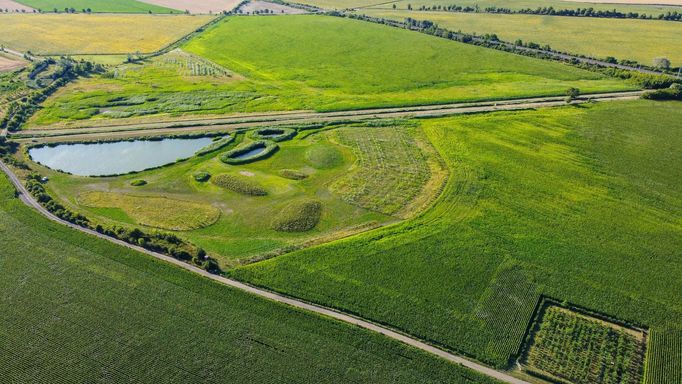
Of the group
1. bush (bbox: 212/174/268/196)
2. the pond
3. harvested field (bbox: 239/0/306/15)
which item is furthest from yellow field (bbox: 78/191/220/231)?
harvested field (bbox: 239/0/306/15)

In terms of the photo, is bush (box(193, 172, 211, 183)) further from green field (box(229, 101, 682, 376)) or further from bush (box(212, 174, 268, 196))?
green field (box(229, 101, 682, 376))

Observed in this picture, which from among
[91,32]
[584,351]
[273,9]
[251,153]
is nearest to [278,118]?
[251,153]

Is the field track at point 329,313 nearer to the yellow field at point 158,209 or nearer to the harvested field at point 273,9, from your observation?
the yellow field at point 158,209

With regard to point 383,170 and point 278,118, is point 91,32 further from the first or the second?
point 383,170

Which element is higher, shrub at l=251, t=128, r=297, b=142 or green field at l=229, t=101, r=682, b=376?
shrub at l=251, t=128, r=297, b=142

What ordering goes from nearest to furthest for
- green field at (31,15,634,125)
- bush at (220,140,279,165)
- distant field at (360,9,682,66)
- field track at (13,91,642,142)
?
1. bush at (220,140,279,165)
2. field track at (13,91,642,142)
3. green field at (31,15,634,125)
4. distant field at (360,9,682,66)

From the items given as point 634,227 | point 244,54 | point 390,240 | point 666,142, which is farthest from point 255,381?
point 244,54
